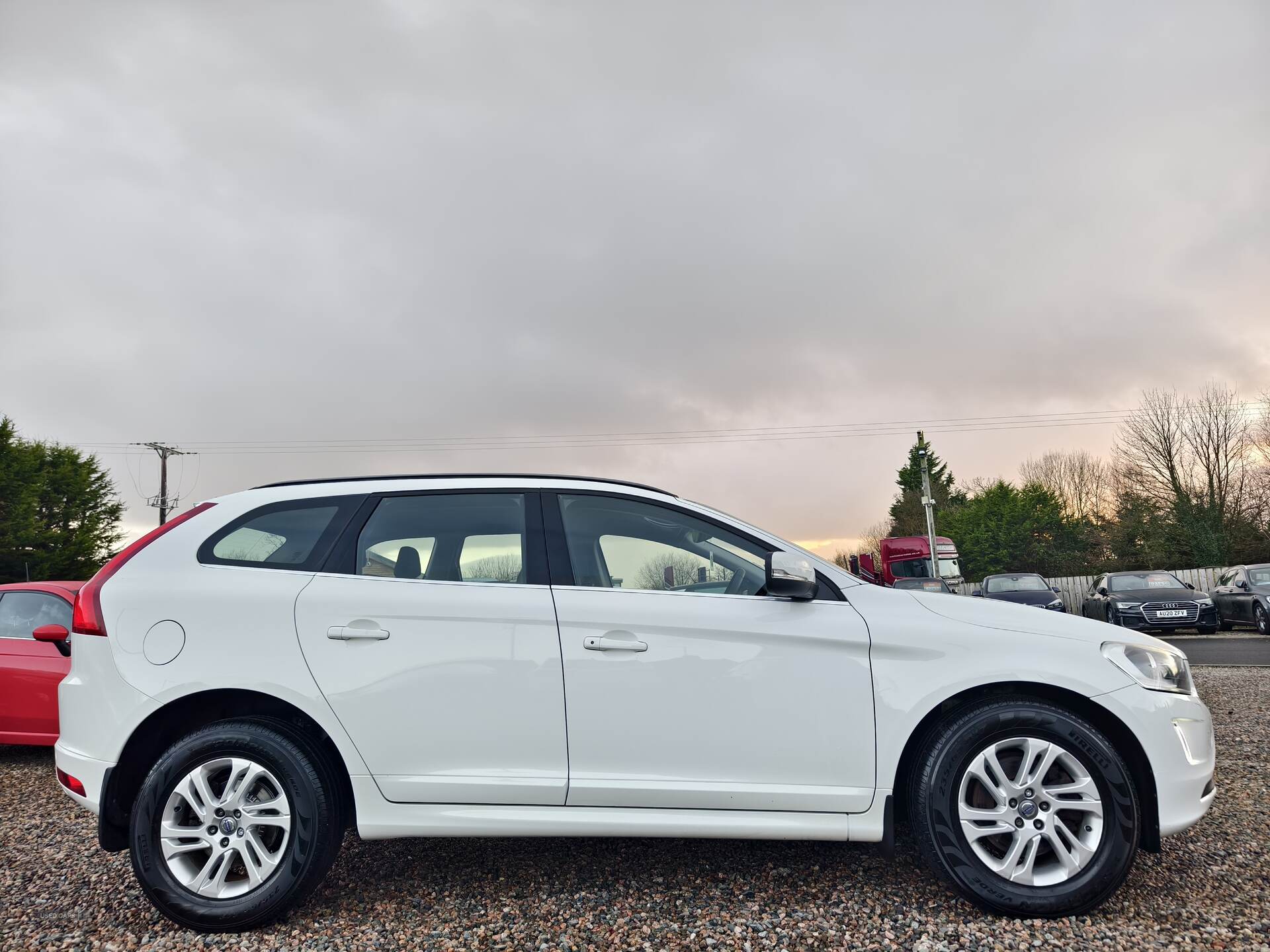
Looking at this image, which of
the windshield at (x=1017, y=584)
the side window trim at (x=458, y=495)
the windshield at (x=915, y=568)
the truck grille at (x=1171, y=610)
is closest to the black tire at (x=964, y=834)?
the side window trim at (x=458, y=495)

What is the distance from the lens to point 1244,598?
650 inches

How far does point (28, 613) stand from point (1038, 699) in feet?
23.7

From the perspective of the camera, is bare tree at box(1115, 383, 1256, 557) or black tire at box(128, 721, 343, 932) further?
bare tree at box(1115, 383, 1256, 557)

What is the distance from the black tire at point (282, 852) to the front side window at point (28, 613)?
4044 millimetres

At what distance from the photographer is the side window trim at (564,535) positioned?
317 cm

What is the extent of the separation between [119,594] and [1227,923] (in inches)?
174

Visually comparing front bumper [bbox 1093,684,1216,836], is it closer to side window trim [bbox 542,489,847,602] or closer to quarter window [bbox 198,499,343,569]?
side window trim [bbox 542,489,847,602]

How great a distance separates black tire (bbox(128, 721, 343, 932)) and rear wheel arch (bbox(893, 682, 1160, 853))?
2.25 m

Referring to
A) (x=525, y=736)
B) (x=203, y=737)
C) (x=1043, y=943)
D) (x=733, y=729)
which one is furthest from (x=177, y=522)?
(x=1043, y=943)

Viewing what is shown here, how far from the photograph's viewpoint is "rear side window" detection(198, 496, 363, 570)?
10.8 feet

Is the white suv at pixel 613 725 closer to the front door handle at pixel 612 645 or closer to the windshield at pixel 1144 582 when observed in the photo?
the front door handle at pixel 612 645

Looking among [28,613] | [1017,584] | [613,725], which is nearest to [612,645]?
[613,725]

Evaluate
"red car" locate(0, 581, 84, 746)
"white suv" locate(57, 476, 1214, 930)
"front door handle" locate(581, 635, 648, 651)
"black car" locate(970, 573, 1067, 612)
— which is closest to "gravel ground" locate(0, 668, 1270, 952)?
"white suv" locate(57, 476, 1214, 930)

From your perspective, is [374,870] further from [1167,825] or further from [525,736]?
[1167,825]
